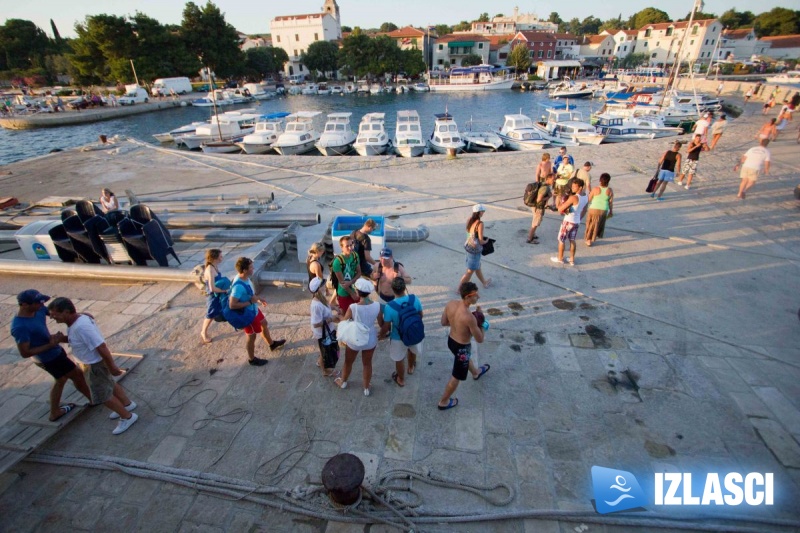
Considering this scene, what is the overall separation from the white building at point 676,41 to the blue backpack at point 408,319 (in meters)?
95.7

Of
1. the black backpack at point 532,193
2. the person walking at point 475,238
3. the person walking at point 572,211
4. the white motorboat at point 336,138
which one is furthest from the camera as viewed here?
the white motorboat at point 336,138

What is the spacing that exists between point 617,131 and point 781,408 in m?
25.5

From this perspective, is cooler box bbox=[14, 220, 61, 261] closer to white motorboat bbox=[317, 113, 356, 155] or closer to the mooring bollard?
the mooring bollard

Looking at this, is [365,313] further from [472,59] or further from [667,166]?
[472,59]

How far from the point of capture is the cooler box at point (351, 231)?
7.46 metres

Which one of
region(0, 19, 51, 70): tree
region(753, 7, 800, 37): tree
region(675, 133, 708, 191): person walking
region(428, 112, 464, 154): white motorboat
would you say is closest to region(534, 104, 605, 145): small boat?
region(428, 112, 464, 154): white motorboat

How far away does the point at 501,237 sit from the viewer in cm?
→ 916

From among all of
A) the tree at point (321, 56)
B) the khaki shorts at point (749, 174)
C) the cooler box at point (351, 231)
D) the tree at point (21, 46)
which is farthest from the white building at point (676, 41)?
the tree at point (21, 46)

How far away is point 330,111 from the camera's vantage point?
5591 centimetres

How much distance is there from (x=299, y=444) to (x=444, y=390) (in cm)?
189

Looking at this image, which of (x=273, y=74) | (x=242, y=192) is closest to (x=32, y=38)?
(x=273, y=74)

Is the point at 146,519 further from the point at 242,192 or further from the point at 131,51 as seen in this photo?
the point at 131,51

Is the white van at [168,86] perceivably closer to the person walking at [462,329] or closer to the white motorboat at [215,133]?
the white motorboat at [215,133]

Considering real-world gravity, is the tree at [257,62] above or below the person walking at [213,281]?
above
